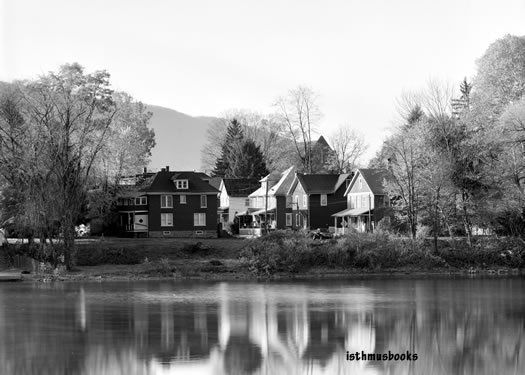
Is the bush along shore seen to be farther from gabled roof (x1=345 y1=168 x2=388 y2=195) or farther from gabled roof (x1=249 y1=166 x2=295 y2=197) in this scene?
gabled roof (x1=249 y1=166 x2=295 y2=197)

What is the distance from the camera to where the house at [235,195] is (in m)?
97.4

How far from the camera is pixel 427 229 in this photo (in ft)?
205

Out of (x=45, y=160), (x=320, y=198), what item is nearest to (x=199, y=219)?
(x=320, y=198)

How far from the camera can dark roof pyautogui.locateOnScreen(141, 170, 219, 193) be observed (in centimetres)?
7612

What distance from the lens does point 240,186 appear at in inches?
3863

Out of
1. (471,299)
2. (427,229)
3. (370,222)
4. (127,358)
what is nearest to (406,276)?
(427,229)

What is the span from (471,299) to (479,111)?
27785 millimetres

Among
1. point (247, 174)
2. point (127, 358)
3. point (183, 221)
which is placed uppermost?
point (247, 174)

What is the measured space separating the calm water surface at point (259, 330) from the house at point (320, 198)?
126 ft

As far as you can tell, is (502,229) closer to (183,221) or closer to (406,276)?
(406,276)

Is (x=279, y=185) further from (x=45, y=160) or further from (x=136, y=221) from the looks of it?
(x=45, y=160)

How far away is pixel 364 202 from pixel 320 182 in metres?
7.38

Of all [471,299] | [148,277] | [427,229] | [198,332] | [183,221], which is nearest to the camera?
[198,332]

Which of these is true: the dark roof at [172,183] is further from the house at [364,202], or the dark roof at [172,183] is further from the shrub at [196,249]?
the shrub at [196,249]
